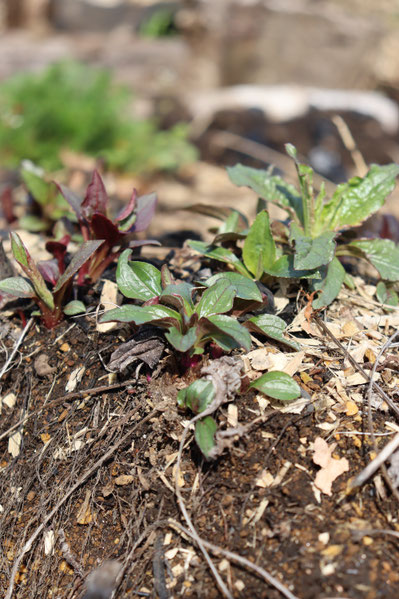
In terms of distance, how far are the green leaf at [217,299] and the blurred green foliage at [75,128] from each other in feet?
8.43

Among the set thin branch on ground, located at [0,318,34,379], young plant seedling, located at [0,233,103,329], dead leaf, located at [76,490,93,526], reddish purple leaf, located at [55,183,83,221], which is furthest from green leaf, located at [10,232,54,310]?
dead leaf, located at [76,490,93,526]

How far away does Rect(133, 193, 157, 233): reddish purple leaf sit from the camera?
1998 mm

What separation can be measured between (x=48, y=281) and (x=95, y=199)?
1.21ft

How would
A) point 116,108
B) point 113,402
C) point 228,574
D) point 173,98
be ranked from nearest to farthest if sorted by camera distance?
point 228,574 → point 113,402 → point 116,108 → point 173,98

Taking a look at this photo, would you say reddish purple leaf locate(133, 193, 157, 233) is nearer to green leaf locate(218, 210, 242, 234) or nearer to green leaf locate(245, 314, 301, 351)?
green leaf locate(218, 210, 242, 234)

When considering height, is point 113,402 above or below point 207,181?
above

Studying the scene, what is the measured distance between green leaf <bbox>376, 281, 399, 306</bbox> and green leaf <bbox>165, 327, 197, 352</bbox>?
0.82 metres

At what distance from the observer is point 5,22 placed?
29.1ft

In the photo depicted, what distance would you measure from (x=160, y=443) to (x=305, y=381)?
0.48m

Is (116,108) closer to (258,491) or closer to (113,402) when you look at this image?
(113,402)

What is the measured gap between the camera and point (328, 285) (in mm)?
1737

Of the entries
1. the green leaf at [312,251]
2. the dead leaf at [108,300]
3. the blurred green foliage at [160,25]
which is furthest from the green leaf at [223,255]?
the blurred green foliage at [160,25]

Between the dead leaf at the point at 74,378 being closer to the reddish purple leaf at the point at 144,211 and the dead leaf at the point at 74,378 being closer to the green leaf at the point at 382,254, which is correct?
the reddish purple leaf at the point at 144,211

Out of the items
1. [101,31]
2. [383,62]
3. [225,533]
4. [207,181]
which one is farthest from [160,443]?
[101,31]
